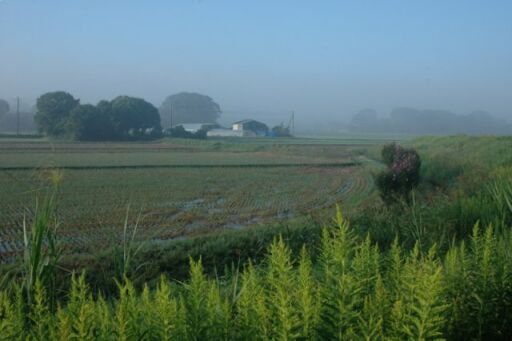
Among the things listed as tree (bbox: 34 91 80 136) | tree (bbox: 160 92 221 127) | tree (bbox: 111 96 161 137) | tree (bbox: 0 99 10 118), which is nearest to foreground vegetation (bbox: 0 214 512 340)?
tree (bbox: 34 91 80 136)

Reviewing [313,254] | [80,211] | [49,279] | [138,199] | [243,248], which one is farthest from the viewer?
[138,199]

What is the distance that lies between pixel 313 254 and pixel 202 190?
11.4m

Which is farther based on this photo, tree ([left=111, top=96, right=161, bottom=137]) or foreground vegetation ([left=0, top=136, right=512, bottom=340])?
tree ([left=111, top=96, right=161, bottom=137])

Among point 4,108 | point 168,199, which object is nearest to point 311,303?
point 168,199

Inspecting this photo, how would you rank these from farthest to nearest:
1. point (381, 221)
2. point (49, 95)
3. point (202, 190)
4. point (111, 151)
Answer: point (49, 95), point (111, 151), point (202, 190), point (381, 221)

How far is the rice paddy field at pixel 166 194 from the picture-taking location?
36.6 ft

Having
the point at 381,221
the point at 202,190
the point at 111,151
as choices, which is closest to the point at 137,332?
the point at 381,221

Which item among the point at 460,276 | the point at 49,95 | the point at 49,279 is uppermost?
the point at 49,95

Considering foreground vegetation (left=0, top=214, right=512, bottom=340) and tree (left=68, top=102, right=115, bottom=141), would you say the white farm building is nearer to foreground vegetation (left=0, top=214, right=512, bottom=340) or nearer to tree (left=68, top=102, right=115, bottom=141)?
tree (left=68, top=102, right=115, bottom=141)

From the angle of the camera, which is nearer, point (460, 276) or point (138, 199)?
point (460, 276)

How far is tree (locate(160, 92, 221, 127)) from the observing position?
300ft

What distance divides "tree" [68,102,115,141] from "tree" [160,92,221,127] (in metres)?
43.6

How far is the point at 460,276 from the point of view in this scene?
3.01 meters

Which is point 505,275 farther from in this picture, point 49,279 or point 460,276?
point 49,279
